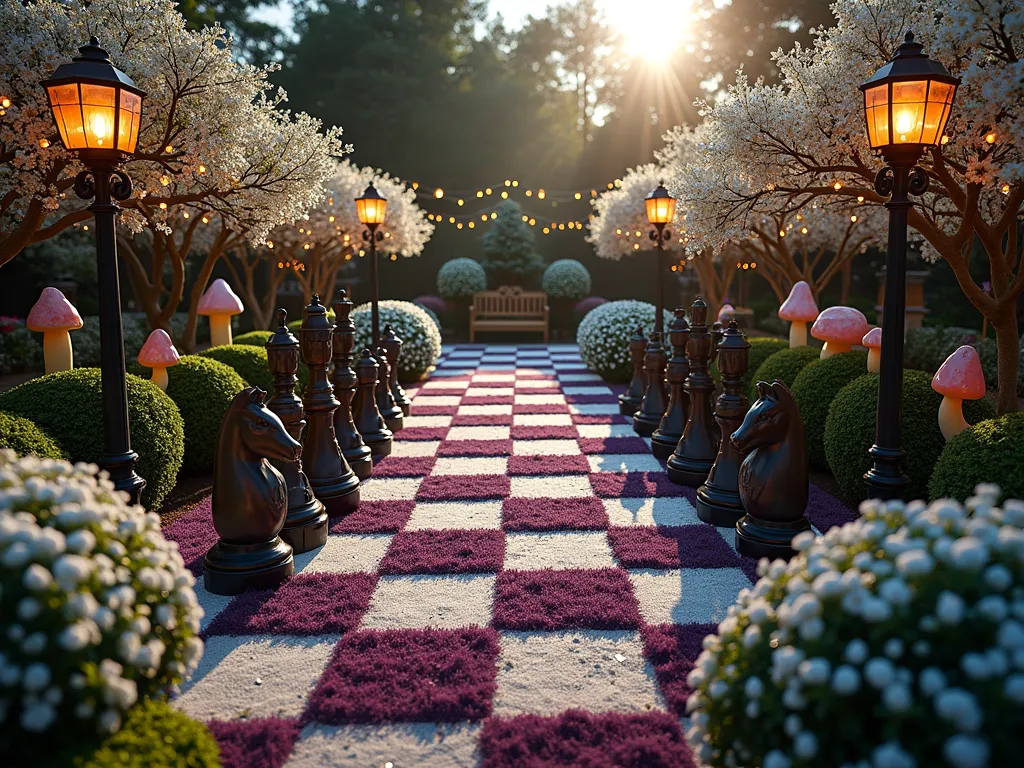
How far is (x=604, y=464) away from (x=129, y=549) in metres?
A: 5.06

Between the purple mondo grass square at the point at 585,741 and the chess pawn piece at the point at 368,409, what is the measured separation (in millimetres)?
4471

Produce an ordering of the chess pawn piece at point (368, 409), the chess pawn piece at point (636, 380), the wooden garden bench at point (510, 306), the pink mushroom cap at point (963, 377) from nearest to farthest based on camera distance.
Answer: the pink mushroom cap at point (963, 377) < the chess pawn piece at point (368, 409) < the chess pawn piece at point (636, 380) < the wooden garden bench at point (510, 306)

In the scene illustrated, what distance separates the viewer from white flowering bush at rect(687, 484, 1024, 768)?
142 cm

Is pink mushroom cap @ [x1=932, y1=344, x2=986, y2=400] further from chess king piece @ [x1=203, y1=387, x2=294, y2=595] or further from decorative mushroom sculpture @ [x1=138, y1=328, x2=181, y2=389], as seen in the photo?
decorative mushroom sculpture @ [x1=138, y1=328, x2=181, y2=389]

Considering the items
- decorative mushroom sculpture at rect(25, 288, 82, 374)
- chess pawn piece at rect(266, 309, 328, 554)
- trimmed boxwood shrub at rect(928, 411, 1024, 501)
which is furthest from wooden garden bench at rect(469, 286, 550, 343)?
trimmed boxwood shrub at rect(928, 411, 1024, 501)

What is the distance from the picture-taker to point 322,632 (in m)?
3.46

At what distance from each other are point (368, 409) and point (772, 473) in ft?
13.6

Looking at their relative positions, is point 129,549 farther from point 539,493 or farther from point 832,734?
point 539,493

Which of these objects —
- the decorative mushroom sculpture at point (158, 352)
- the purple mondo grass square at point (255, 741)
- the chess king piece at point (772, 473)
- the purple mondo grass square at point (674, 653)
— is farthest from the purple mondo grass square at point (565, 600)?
the decorative mushroom sculpture at point (158, 352)

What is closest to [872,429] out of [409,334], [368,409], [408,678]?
[408,678]

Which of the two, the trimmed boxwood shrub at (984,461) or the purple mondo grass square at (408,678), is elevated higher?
the trimmed boxwood shrub at (984,461)

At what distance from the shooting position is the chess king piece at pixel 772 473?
158 inches

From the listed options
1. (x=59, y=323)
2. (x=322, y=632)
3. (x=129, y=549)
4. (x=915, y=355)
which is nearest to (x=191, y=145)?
(x=59, y=323)

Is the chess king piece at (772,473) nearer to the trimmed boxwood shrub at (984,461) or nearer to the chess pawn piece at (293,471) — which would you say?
the trimmed boxwood shrub at (984,461)
